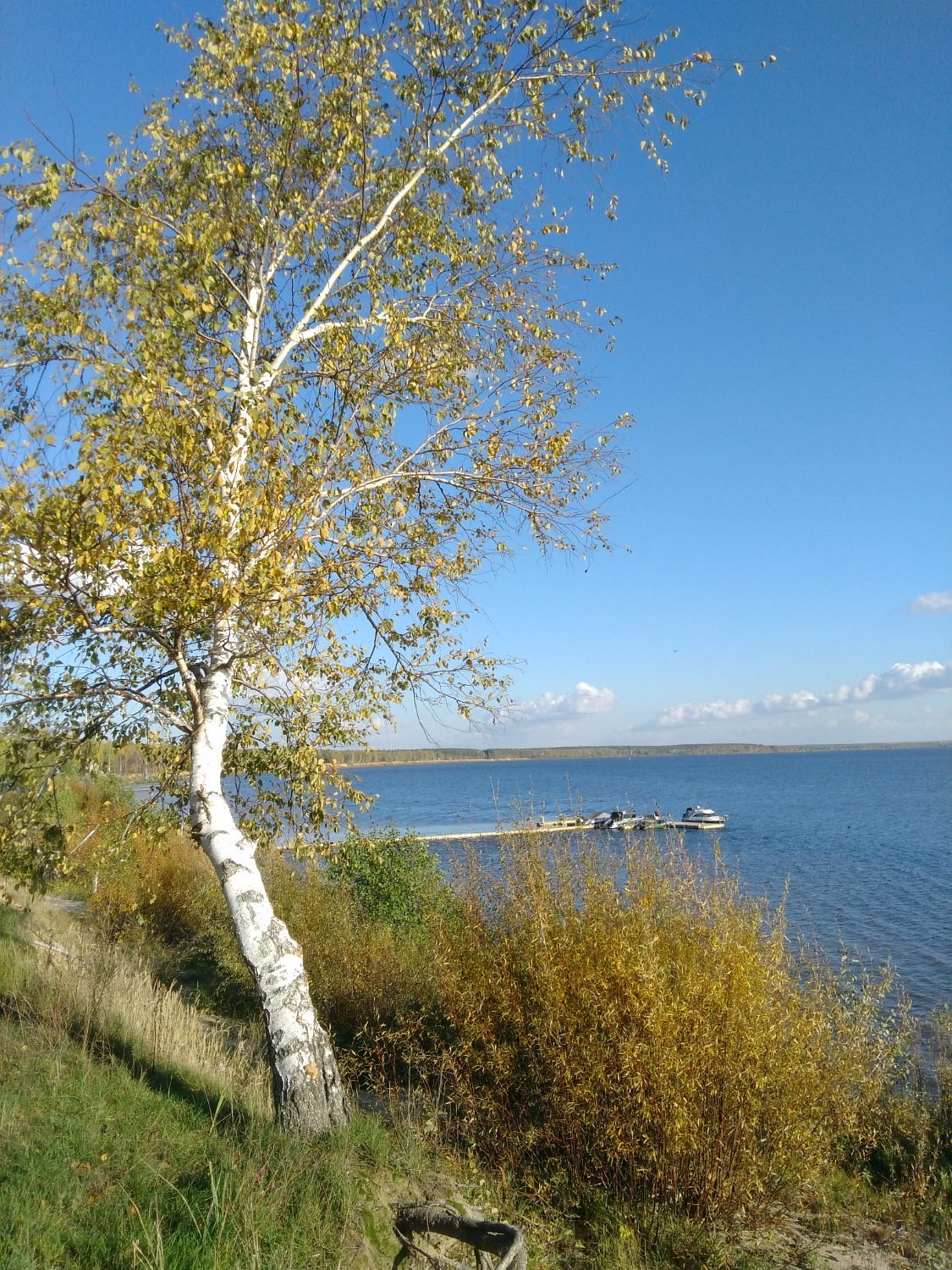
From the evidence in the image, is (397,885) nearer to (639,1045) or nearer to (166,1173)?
(639,1045)

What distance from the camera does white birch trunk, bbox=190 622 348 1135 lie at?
5461 mm

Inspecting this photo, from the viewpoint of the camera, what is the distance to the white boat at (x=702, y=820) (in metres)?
47.8

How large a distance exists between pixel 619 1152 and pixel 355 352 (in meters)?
6.33

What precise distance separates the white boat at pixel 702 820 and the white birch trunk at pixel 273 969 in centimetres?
4459

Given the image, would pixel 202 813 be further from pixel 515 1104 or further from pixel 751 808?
pixel 751 808

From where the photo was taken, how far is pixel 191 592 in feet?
17.0

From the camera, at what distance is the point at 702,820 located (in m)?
Result: 49.2

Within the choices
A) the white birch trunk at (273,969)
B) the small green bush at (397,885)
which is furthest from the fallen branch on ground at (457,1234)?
the small green bush at (397,885)

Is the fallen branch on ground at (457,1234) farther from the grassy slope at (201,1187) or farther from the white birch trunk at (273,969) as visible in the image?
the white birch trunk at (273,969)

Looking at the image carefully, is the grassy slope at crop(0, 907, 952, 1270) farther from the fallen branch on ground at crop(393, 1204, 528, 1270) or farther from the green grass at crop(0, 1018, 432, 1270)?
the fallen branch on ground at crop(393, 1204, 528, 1270)

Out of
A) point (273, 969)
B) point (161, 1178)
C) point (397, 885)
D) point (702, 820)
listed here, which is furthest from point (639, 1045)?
point (702, 820)

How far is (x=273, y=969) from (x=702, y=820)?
4670 cm

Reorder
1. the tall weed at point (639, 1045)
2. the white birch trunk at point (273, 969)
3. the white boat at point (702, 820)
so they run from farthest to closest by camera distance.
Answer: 1. the white boat at point (702, 820)
2. the tall weed at point (639, 1045)
3. the white birch trunk at point (273, 969)

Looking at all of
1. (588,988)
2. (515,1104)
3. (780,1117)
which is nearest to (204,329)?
(588,988)
